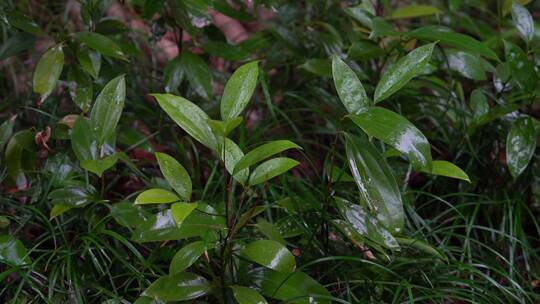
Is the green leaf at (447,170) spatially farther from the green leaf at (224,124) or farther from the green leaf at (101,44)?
the green leaf at (101,44)

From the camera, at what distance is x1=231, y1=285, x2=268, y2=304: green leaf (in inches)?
46.7

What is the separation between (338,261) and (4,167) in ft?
2.76

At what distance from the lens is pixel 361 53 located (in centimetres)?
162

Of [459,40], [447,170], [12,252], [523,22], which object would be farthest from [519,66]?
[12,252]

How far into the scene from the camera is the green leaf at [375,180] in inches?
44.0

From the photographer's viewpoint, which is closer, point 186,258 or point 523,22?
point 186,258

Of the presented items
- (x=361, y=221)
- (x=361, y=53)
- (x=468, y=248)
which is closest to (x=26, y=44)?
(x=361, y=53)

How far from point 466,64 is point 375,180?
0.72m

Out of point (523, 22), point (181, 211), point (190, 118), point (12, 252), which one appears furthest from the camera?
point (523, 22)

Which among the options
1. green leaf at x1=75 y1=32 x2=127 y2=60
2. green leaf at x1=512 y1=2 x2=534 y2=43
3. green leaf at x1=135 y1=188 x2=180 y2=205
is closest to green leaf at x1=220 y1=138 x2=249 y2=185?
green leaf at x1=135 y1=188 x2=180 y2=205

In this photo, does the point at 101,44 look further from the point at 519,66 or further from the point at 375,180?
the point at 519,66

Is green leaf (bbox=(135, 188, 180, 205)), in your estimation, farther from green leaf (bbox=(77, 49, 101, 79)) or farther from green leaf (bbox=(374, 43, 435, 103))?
green leaf (bbox=(77, 49, 101, 79))

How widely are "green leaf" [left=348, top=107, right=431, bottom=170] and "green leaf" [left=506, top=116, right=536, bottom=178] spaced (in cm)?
56

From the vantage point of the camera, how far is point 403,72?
1.18m
